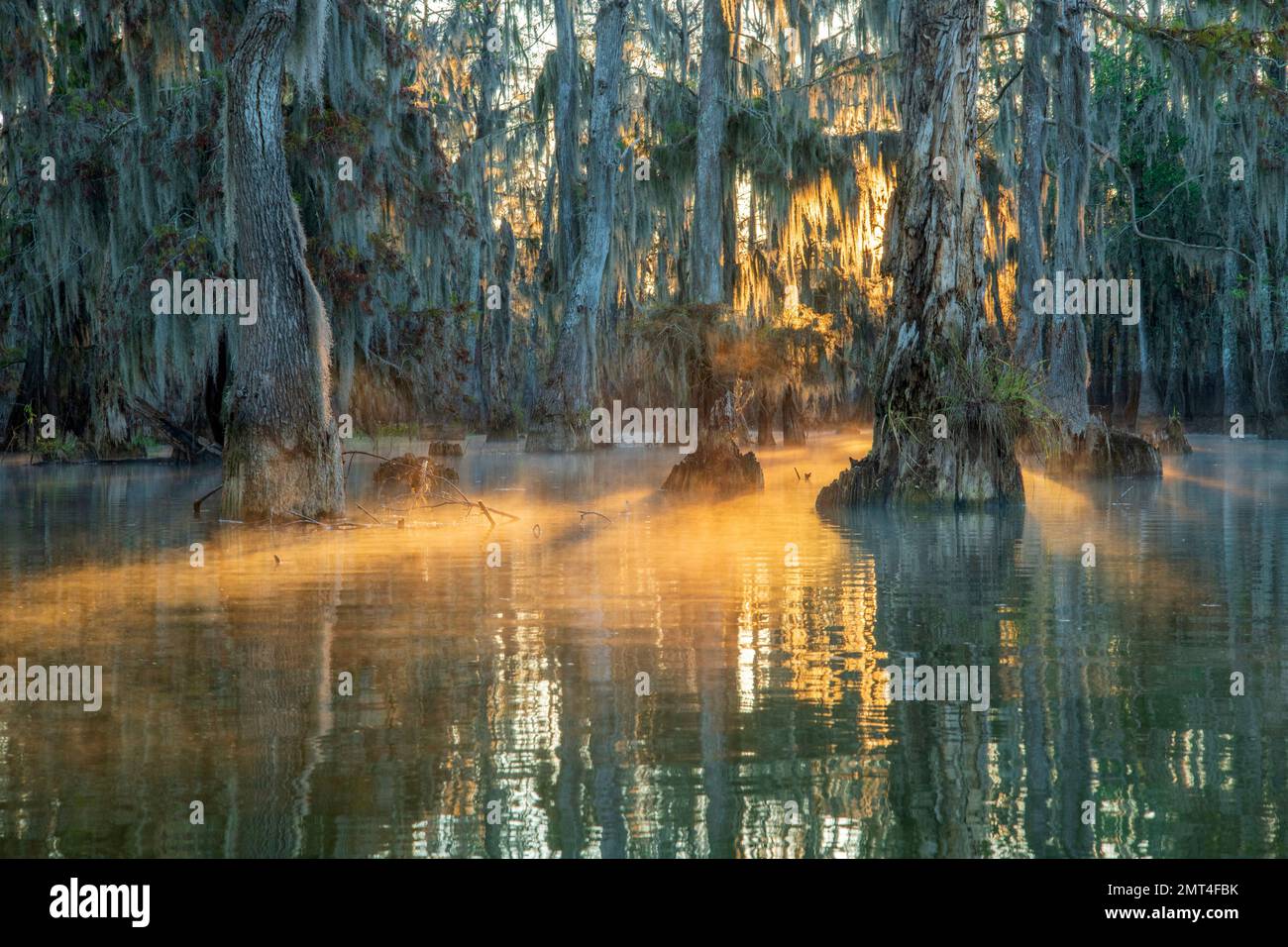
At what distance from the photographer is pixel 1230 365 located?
135ft

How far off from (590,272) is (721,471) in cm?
1393

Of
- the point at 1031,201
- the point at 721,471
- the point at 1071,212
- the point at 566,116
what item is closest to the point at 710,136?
the point at 1031,201

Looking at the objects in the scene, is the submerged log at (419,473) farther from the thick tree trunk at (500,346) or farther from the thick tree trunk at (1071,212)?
the thick tree trunk at (500,346)

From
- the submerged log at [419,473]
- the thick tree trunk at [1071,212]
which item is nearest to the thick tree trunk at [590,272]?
the thick tree trunk at [1071,212]

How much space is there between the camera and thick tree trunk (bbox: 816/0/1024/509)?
55.0 ft

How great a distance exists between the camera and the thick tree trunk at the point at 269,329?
15.0m

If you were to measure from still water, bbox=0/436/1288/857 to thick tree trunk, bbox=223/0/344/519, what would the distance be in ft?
6.46

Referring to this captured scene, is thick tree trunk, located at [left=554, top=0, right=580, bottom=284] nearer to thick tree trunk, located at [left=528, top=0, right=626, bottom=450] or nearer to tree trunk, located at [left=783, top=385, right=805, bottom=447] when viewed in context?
thick tree trunk, located at [left=528, top=0, right=626, bottom=450]

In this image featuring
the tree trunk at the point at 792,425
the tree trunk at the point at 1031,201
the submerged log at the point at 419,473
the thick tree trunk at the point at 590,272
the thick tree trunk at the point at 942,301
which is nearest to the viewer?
the thick tree trunk at the point at 942,301

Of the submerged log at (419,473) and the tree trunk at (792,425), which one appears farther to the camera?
the tree trunk at (792,425)

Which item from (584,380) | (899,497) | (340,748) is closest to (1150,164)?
(584,380)

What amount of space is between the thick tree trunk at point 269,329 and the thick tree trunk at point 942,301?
610cm

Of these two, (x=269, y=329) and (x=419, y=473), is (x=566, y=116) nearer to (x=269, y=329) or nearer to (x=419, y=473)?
(x=419, y=473)

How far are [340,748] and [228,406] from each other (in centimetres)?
1035
